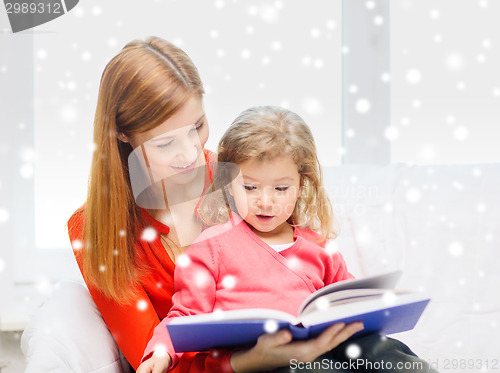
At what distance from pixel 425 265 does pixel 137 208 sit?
80 cm

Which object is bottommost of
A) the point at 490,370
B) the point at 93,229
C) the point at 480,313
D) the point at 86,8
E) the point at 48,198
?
the point at 490,370

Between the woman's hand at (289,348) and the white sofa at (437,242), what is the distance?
555 millimetres

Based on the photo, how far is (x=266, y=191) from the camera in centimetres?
102

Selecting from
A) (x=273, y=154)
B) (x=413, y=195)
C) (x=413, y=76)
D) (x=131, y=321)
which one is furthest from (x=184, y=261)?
(x=413, y=76)

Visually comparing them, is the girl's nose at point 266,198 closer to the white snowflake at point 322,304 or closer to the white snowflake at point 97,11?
the white snowflake at point 322,304

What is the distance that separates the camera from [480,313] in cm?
130

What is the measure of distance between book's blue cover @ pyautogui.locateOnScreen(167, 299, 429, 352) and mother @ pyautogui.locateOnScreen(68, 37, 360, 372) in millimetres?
153

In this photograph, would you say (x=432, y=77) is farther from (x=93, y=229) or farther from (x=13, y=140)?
(x=13, y=140)

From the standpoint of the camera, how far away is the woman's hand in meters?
0.78

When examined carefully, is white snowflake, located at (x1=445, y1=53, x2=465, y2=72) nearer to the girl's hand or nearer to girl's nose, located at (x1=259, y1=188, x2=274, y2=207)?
girl's nose, located at (x1=259, y1=188, x2=274, y2=207)

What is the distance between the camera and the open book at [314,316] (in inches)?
28.3

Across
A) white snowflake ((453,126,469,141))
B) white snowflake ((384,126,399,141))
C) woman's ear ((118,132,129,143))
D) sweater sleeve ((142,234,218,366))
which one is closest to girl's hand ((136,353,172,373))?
sweater sleeve ((142,234,218,366))

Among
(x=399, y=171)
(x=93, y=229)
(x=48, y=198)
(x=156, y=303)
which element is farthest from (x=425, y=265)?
(x=48, y=198)

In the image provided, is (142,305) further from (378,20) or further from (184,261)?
(378,20)
